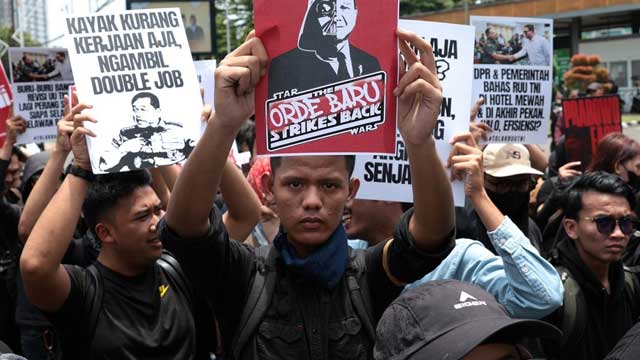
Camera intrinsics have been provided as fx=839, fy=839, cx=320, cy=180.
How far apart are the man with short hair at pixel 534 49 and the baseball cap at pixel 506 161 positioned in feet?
3.14

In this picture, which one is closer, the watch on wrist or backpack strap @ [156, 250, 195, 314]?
the watch on wrist

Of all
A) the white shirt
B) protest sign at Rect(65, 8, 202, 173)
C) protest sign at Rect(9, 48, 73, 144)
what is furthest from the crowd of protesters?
protest sign at Rect(9, 48, 73, 144)

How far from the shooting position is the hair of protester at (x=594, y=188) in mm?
4043

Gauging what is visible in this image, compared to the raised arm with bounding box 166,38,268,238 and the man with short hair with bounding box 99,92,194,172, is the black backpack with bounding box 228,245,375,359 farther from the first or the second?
the man with short hair with bounding box 99,92,194,172

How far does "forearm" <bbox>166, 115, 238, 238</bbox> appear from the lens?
2.37 meters

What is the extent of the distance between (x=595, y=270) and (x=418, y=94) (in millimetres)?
1871

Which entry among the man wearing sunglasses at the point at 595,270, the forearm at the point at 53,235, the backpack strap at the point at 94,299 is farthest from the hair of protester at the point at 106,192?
the man wearing sunglasses at the point at 595,270

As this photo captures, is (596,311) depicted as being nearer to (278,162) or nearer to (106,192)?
(278,162)

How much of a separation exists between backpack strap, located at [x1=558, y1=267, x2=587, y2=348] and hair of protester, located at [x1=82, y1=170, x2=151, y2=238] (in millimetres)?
1903

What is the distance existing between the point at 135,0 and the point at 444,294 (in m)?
19.8

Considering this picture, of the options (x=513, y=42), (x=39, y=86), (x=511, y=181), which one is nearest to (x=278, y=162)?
(x=511, y=181)

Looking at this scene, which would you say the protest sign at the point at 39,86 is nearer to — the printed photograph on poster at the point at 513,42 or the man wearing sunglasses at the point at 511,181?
the printed photograph on poster at the point at 513,42

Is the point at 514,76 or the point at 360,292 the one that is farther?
the point at 514,76

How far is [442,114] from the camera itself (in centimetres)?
362
